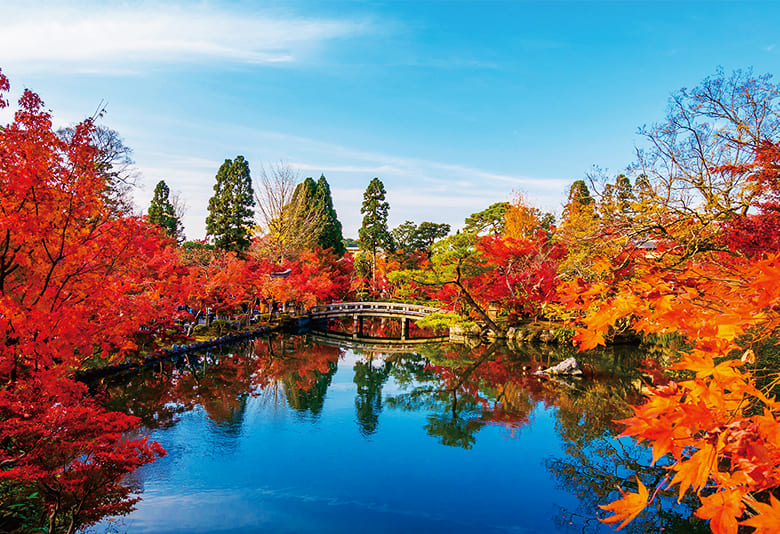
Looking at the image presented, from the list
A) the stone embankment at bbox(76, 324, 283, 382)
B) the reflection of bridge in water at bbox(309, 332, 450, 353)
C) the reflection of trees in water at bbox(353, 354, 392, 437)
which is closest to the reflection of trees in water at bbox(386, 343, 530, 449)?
the reflection of trees in water at bbox(353, 354, 392, 437)

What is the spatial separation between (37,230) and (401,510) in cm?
558

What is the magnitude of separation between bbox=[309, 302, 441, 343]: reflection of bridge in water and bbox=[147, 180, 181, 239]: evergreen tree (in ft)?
38.0

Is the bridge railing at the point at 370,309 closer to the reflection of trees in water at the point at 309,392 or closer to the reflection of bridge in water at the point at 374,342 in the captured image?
the reflection of bridge in water at the point at 374,342

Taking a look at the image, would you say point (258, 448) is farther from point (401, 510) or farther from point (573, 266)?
point (573, 266)

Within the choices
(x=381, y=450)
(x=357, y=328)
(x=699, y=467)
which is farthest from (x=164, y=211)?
(x=699, y=467)

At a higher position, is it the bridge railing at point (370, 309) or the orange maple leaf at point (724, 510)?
the orange maple leaf at point (724, 510)

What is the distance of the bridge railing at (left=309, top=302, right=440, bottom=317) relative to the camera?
2252 cm

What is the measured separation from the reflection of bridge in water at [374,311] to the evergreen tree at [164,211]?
11579 mm

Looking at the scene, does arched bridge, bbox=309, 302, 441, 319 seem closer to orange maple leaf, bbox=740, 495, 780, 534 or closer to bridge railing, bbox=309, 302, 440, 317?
bridge railing, bbox=309, 302, 440, 317

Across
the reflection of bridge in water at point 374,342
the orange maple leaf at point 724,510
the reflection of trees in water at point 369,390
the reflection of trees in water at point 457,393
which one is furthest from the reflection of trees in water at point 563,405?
the orange maple leaf at point 724,510

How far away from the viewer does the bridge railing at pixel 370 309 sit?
22516 mm

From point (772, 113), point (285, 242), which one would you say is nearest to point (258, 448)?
point (772, 113)

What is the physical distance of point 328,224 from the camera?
30734 millimetres

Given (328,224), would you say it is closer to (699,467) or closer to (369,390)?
(369,390)
